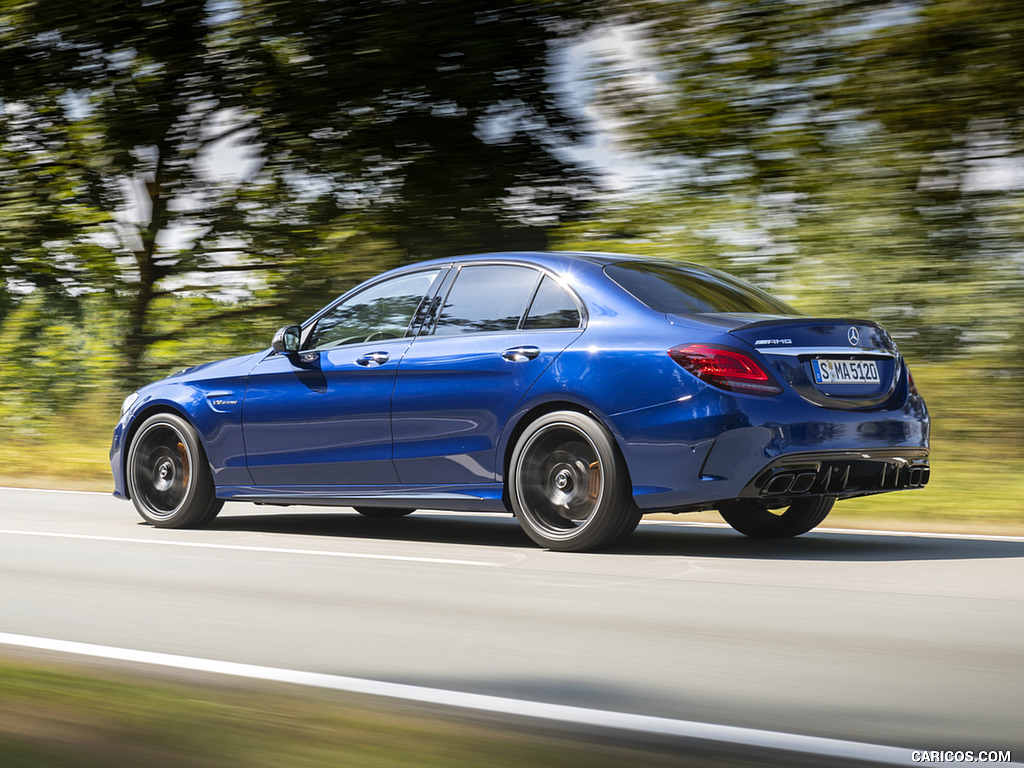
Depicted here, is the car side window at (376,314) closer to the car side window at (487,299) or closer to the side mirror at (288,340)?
the side mirror at (288,340)

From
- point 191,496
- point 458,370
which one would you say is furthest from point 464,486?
point 191,496

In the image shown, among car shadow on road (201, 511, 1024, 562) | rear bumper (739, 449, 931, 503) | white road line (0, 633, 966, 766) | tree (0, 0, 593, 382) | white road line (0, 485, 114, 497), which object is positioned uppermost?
tree (0, 0, 593, 382)

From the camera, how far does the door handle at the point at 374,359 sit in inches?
318

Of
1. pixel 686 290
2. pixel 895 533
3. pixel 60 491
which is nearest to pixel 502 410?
pixel 686 290

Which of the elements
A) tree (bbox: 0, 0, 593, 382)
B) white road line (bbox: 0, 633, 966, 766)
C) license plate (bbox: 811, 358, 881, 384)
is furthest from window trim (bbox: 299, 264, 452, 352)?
tree (bbox: 0, 0, 593, 382)

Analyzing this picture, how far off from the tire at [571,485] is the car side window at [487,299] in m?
0.75

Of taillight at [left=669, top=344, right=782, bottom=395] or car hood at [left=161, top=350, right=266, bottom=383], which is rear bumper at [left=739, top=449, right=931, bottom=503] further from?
car hood at [left=161, top=350, right=266, bottom=383]

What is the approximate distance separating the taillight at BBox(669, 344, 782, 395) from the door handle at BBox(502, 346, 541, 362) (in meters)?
1.02

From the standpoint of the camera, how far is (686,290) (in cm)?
760

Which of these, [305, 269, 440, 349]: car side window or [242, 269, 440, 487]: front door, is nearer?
[242, 269, 440, 487]: front door

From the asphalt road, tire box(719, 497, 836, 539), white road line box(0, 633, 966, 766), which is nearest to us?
white road line box(0, 633, 966, 766)

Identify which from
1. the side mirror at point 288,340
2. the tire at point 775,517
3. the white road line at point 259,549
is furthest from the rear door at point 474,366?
the tire at point 775,517

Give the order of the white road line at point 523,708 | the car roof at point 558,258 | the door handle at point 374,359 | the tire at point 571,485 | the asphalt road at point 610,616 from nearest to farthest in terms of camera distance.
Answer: the white road line at point 523,708
the asphalt road at point 610,616
the tire at point 571,485
the car roof at point 558,258
the door handle at point 374,359

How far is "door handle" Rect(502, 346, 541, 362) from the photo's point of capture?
24.2ft
